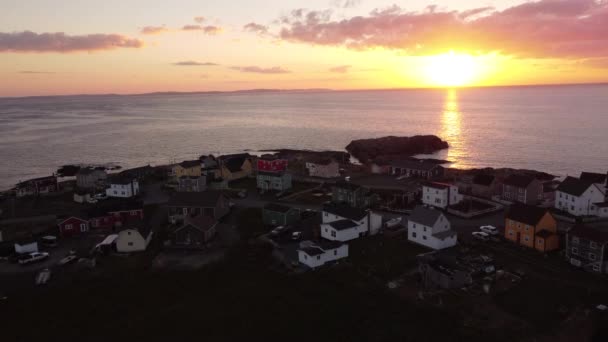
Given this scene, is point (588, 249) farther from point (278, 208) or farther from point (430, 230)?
point (278, 208)

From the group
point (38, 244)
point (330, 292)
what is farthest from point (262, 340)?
point (38, 244)

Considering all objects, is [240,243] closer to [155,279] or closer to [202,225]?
[202,225]

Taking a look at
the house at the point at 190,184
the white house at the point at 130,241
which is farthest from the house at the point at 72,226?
the house at the point at 190,184

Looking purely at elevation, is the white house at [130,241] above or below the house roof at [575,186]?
below

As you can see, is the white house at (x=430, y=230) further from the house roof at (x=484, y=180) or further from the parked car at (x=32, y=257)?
the parked car at (x=32, y=257)

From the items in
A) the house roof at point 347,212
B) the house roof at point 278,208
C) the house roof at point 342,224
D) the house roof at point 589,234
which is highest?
the house roof at point 589,234

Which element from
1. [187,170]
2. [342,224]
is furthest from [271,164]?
[342,224]
